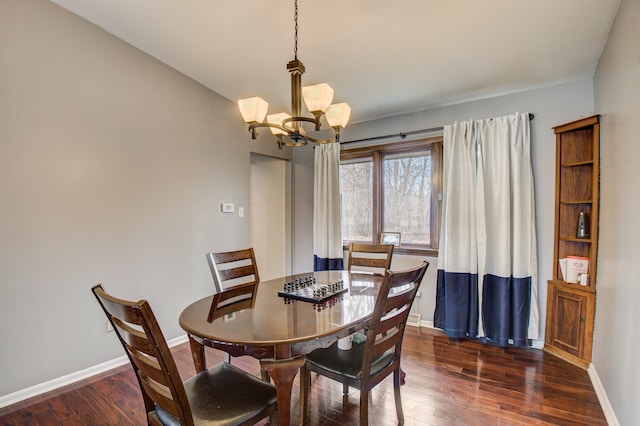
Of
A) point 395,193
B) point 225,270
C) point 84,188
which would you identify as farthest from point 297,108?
point 395,193

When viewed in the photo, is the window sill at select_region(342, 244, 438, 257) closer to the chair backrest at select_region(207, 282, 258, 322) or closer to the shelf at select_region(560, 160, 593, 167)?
the shelf at select_region(560, 160, 593, 167)

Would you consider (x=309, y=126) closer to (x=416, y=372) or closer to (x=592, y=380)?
(x=416, y=372)

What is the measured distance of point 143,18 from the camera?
2.16 m

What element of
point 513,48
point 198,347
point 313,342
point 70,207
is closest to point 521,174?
point 513,48

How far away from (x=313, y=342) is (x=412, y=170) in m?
2.76

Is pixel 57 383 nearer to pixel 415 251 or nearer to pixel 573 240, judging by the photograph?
pixel 415 251

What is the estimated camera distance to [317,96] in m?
1.74

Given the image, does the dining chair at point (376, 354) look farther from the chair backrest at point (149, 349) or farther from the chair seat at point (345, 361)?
the chair backrest at point (149, 349)

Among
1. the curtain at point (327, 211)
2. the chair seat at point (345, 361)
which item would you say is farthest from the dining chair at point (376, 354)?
the curtain at point (327, 211)

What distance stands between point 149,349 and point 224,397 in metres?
0.50

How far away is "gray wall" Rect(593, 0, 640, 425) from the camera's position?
155 centimetres

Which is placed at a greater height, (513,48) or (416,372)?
(513,48)

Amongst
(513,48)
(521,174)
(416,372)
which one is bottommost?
(416,372)

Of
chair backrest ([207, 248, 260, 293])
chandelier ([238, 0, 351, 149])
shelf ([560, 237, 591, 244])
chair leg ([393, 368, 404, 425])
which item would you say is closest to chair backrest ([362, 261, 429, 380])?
chair leg ([393, 368, 404, 425])
